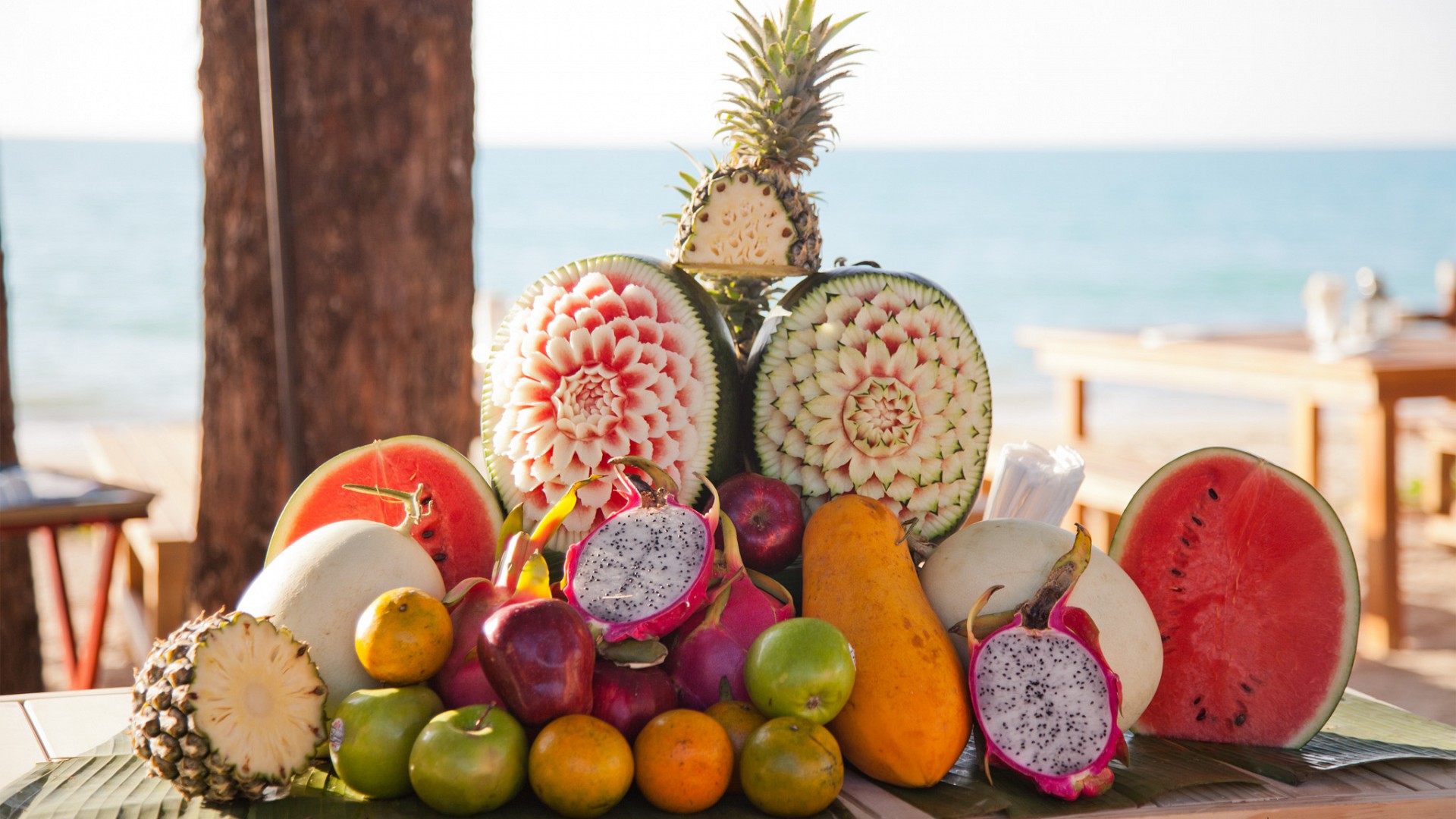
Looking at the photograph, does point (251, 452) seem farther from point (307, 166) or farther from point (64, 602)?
point (64, 602)

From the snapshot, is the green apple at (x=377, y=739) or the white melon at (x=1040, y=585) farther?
the white melon at (x=1040, y=585)

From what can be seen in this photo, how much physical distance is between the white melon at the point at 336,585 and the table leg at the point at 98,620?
10.2 ft

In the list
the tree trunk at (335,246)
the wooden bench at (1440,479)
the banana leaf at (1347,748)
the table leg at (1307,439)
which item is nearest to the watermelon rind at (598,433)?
the banana leaf at (1347,748)

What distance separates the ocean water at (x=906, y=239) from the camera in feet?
61.4

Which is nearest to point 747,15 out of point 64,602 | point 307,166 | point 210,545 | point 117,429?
point 307,166

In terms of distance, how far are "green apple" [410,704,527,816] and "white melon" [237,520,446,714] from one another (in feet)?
0.54

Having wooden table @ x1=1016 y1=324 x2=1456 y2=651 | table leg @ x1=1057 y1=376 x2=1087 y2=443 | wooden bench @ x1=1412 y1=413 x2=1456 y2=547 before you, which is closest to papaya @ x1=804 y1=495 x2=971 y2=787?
wooden table @ x1=1016 y1=324 x2=1456 y2=651

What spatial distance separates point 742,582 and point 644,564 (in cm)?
11

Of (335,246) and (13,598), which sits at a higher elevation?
(335,246)

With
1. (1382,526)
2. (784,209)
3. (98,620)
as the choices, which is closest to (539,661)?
(784,209)

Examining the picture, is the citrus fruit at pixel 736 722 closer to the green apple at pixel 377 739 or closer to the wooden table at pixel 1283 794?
the wooden table at pixel 1283 794

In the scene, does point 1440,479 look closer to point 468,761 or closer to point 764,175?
point 764,175

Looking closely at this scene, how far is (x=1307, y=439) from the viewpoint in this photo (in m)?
5.63

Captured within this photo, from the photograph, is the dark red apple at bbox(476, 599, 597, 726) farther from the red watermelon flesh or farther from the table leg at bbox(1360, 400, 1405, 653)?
the table leg at bbox(1360, 400, 1405, 653)
